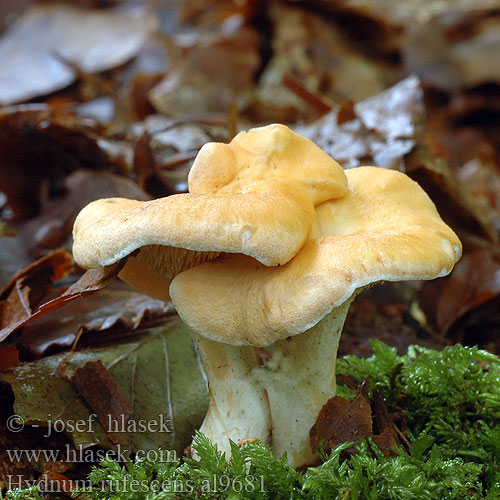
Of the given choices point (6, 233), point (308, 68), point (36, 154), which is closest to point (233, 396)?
point (6, 233)

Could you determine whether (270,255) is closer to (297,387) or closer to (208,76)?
(297,387)

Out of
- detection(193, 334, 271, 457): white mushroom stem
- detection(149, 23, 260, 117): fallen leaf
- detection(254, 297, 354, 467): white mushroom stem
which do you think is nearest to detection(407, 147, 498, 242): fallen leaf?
detection(254, 297, 354, 467): white mushroom stem

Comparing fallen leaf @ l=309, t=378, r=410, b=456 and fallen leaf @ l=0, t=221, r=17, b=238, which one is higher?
fallen leaf @ l=0, t=221, r=17, b=238

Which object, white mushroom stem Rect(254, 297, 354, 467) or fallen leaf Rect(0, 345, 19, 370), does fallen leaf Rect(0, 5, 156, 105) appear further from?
white mushroom stem Rect(254, 297, 354, 467)

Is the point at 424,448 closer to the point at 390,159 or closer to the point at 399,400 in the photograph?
the point at 399,400

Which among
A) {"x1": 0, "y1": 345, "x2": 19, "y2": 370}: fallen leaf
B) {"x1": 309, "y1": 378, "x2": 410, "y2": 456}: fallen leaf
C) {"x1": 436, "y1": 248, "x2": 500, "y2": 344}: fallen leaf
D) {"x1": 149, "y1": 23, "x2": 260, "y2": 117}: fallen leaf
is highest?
{"x1": 0, "y1": 345, "x2": 19, "y2": 370}: fallen leaf

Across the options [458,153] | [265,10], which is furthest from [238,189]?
[265,10]

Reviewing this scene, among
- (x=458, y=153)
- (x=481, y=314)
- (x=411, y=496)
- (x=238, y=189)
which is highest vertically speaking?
(x=238, y=189)
